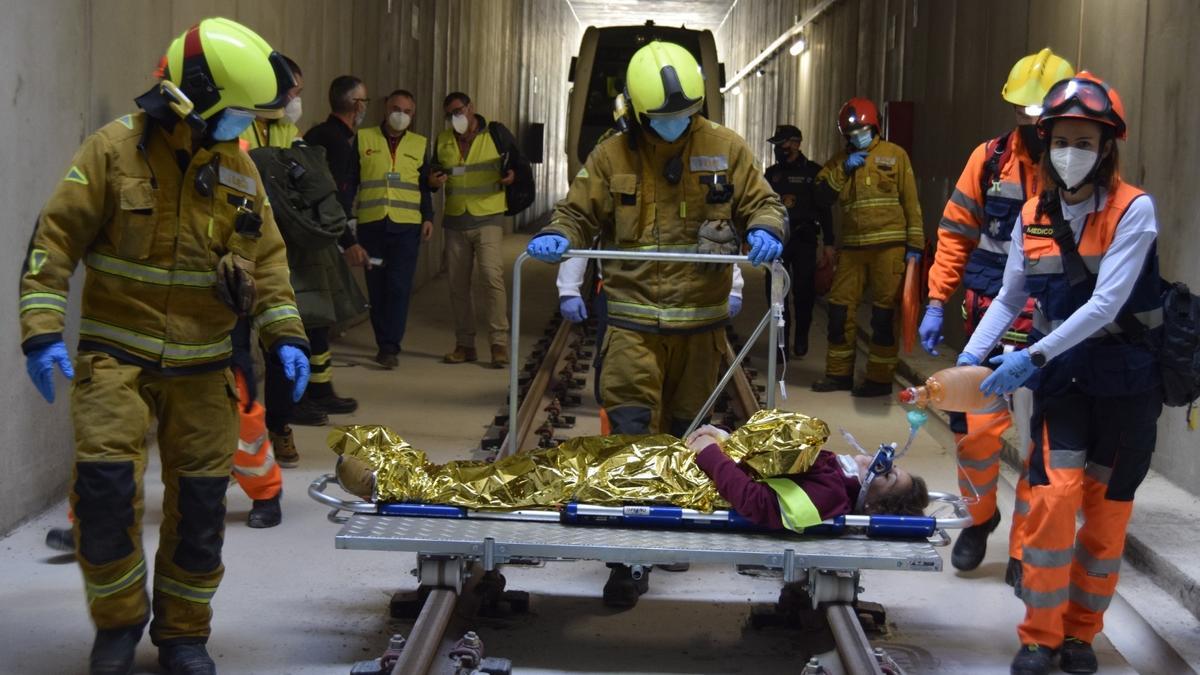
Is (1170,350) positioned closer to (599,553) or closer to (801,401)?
(599,553)

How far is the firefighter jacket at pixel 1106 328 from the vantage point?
17.4 feet

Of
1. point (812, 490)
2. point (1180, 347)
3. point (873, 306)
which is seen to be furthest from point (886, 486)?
point (873, 306)

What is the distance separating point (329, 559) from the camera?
6.71m

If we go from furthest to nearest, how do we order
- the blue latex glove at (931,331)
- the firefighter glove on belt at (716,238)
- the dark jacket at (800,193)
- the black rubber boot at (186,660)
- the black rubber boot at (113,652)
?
the dark jacket at (800,193) < the blue latex glove at (931,331) < the firefighter glove on belt at (716,238) < the black rubber boot at (186,660) < the black rubber boot at (113,652)

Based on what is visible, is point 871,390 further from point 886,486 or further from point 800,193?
point 886,486

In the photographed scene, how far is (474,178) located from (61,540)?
642 centimetres

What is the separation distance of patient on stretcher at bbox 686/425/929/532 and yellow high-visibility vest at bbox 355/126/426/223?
21.3 ft

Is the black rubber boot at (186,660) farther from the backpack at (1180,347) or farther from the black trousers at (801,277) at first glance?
the black trousers at (801,277)

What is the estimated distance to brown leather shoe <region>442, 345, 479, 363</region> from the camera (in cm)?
1292

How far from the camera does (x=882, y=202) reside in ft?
37.4

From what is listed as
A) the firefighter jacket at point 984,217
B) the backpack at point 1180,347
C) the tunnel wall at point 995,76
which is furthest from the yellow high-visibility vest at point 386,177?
the backpack at point 1180,347

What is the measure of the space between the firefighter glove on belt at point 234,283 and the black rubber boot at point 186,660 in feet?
3.62

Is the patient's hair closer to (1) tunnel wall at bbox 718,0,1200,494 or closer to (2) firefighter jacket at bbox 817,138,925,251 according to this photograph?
(1) tunnel wall at bbox 718,0,1200,494

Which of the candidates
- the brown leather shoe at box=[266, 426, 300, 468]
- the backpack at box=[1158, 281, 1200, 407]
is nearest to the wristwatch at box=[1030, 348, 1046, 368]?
the backpack at box=[1158, 281, 1200, 407]
